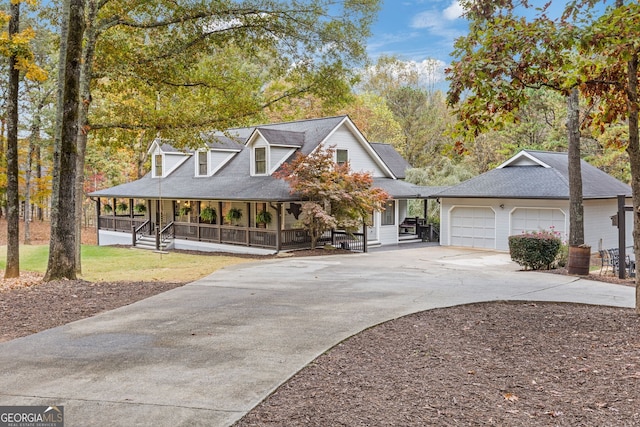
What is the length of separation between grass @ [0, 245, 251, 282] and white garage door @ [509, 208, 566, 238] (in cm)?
1205

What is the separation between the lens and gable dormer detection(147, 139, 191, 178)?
30.1 m

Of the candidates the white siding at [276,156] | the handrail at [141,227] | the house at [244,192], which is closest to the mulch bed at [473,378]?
the house at [244,192]

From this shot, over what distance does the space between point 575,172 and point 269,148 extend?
13.4m

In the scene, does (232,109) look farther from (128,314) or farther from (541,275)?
(541,275)

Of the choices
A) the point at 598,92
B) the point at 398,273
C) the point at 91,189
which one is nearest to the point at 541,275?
the point at 398,273

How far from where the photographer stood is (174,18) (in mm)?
14008

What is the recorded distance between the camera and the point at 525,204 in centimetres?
2216

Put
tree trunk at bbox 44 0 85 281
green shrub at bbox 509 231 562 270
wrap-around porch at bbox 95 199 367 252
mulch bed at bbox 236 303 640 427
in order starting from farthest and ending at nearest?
wrap-around porch at bbox 95 199 367 252
green shrub at bbox 509 231 562 270
tree trunk at bbox 44 0 85 281
mulch bed at bbox 236 303 640 427

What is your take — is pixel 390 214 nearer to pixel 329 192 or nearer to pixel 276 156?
pixel 276 156

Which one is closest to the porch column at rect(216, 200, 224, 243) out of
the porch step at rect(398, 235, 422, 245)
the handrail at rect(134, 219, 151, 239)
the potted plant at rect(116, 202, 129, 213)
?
the handrail at rect(134, 219, 151, 239)

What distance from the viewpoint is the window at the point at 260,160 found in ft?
79.6

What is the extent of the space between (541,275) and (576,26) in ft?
30.2

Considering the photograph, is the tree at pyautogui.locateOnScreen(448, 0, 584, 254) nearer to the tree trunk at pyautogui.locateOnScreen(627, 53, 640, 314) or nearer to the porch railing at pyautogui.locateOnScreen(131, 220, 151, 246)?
the tree trunk at pyautogui.locateOnScreen(627, 53, 640, 314)

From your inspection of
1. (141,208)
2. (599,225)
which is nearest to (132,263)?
(141,208)
